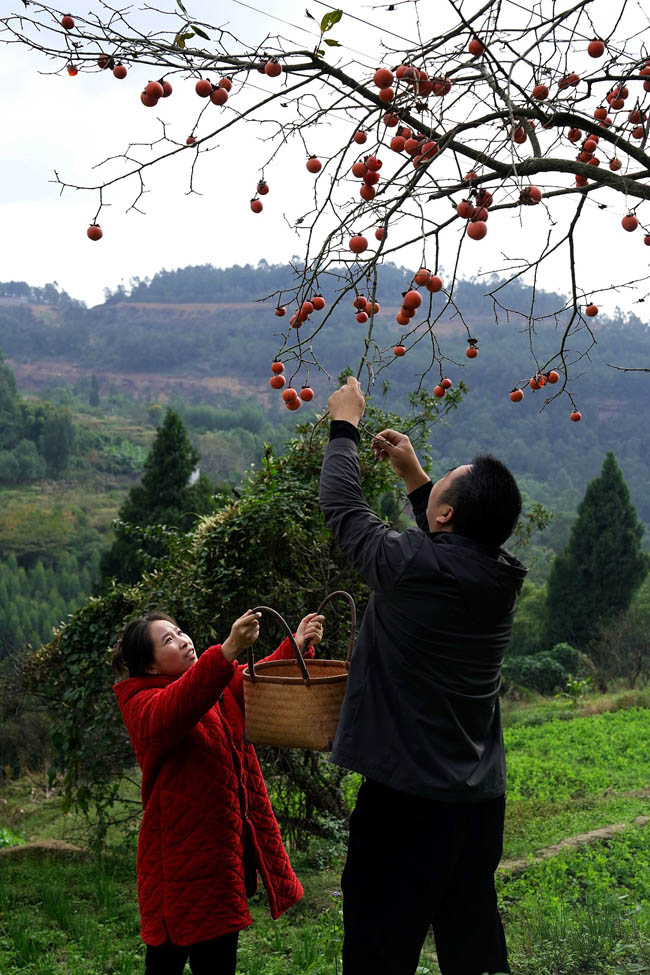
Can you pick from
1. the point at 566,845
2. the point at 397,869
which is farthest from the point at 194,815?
the point at 566,845

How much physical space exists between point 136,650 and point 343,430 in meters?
0.75

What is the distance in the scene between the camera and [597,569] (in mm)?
18453

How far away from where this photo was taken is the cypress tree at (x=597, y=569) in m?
18.3

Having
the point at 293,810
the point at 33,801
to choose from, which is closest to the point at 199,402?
the point at 33,801

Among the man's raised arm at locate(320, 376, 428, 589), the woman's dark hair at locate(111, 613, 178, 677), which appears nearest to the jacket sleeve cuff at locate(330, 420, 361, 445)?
the man's raised arm at locate(320, 376, 428, 589)

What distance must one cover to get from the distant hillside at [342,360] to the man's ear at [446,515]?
41678mm

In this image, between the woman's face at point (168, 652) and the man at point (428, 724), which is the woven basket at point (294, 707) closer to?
the man at point (428, 724)

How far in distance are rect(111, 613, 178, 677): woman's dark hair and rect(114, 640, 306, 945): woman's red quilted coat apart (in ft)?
0.12

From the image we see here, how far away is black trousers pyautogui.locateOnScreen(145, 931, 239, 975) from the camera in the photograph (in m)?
1.94

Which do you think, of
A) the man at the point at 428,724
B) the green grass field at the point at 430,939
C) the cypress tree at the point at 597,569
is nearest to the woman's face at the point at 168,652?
the man at the point at 428,724

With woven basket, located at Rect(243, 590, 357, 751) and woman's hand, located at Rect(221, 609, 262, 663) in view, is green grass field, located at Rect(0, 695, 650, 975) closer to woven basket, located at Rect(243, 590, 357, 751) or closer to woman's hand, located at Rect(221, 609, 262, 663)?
woven basket, located at Rect(243, 590, 357, 751)

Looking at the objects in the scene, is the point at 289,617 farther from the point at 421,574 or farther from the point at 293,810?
the point at 421,574

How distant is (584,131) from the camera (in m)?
2.47

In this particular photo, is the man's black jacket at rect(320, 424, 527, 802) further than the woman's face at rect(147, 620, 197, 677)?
No
